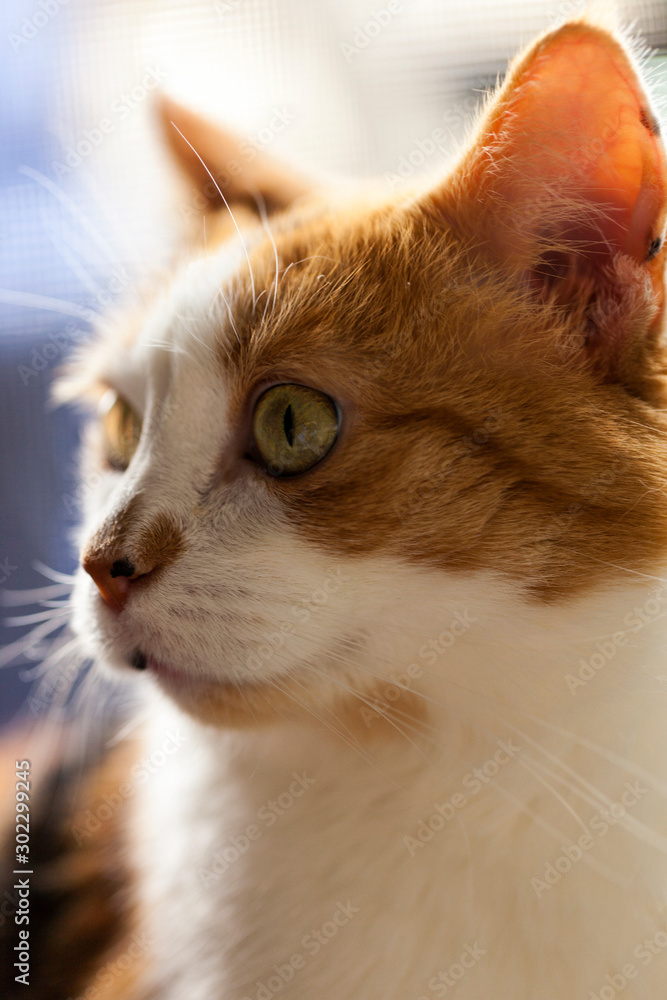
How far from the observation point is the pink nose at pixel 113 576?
22.6 inches

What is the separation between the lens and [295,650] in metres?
0.56

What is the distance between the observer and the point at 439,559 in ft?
1.86

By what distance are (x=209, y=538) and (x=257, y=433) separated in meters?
0.10

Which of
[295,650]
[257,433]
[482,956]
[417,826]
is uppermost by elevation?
[257,433]

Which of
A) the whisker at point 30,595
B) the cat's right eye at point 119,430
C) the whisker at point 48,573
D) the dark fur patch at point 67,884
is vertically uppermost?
the cat's right eye at point 119,430

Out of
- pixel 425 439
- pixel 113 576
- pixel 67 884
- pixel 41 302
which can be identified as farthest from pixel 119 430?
pixel 67 884

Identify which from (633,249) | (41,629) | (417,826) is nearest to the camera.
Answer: (633,249)

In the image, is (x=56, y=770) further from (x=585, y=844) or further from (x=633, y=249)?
(x=633, y=249)

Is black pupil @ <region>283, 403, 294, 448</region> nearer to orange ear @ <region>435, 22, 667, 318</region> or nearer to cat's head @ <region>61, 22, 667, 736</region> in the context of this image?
cat's head @ <region>61, 22, 667, 736</region>

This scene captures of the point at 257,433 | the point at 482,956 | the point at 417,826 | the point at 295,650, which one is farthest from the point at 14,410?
the point at 482,956

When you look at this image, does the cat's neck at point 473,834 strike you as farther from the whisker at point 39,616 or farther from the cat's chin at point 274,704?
the whisker at point 39,616

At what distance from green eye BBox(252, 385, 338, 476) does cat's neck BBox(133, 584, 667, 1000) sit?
0.20m

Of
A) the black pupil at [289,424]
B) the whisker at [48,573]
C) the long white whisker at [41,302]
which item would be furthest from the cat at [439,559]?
the long white whisker at [41,302]

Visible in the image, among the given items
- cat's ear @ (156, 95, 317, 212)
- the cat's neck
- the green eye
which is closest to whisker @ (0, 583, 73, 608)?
the cat's neck
